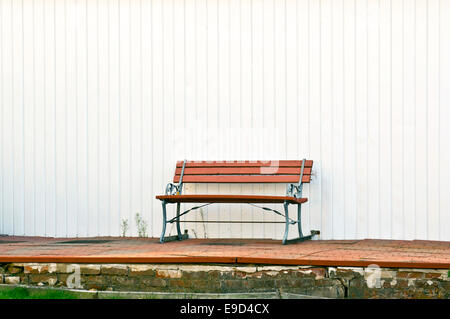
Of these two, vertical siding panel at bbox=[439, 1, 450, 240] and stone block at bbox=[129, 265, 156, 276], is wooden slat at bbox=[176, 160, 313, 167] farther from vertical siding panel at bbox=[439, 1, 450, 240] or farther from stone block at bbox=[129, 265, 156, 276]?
stone block at bbox=[129, 265, 156, 276]

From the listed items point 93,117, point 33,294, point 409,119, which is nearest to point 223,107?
point 93,117

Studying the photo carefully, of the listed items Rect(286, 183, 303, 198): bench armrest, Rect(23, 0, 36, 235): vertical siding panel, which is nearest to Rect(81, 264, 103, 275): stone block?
Rect(286, 183, 303, 198): bench armrest

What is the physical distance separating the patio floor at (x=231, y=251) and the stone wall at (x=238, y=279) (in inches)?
1.7

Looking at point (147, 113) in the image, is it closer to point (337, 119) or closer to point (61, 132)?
point (61, 132)

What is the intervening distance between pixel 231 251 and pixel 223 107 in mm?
2015

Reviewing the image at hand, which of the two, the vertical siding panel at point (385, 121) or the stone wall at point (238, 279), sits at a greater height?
the vertical siding panel at point (385, 121)

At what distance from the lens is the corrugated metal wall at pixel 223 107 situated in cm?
686

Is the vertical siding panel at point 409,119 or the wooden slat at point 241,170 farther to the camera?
the wooden slat at point 241,170

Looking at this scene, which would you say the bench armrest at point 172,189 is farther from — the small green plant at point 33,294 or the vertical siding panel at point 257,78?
the small green plant at point 33,294

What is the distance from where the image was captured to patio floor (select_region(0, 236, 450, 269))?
4.86 m

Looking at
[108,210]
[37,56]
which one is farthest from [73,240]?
[37,56]

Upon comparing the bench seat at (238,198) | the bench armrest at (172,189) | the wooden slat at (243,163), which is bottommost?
the bench seat at (238,198)

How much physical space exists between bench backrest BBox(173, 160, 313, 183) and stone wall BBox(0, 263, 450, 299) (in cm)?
209

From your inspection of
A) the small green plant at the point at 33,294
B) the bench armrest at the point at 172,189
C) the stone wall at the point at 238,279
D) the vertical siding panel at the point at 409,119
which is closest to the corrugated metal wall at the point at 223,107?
the vertical siding panel at the point at 409,119
